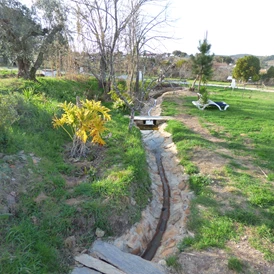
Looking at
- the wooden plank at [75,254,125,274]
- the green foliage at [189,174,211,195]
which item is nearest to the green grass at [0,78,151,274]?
the wooden plank at [75,254,125,274]

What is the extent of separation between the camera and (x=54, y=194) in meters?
4.02

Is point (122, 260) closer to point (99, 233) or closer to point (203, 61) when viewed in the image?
point (99, 233)

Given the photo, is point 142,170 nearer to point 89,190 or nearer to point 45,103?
point 89,190

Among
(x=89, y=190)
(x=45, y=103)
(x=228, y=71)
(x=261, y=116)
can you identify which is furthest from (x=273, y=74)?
(x=89, y=190)

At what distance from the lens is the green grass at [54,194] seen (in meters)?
2.94

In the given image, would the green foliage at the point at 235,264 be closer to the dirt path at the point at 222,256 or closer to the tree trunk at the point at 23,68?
the dirt path at the point at 222,256

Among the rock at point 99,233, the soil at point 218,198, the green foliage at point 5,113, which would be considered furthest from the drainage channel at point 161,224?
the green foliage at point 5,113

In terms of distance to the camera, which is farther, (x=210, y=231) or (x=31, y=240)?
(x=210, y=231)

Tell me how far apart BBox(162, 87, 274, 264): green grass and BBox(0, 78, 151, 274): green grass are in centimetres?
109

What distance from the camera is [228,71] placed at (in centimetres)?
3431

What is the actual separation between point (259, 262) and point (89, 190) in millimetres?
2782

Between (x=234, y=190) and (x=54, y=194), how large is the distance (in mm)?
3434

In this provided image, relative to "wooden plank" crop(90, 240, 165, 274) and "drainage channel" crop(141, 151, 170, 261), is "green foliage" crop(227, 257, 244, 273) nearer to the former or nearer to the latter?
"wooden plank" crop(90, 240, 165, 274)

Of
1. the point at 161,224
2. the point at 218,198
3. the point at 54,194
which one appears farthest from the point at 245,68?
the point at 54,194
